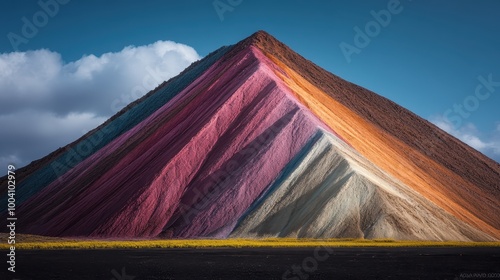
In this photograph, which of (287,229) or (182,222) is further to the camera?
(182,222)

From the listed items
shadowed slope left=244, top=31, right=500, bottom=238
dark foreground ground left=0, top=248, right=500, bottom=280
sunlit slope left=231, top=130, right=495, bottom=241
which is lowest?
dark foreground ground left=0, top=248, right=500, bottom=280

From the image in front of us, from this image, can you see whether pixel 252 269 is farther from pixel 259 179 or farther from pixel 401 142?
pixel 401 142

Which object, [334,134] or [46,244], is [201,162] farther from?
[46,244]

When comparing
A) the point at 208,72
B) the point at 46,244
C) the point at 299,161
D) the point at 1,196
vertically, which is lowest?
the point at 46,244

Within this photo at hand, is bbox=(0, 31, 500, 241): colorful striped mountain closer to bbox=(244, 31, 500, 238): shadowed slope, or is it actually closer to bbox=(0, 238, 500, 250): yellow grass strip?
bbox=(244, 31, 500, 238): shadowed slope

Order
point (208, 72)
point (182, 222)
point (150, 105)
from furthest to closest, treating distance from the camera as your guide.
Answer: point (150, 105) < point (208, 72) < point (182, 222)

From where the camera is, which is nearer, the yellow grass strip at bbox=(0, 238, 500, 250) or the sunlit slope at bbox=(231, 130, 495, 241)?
the yellow grass strip at bbox=(0, 238, 500, 250)

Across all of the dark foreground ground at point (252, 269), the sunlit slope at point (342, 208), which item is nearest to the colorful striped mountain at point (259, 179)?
the sunlit slope at point (342, 208)

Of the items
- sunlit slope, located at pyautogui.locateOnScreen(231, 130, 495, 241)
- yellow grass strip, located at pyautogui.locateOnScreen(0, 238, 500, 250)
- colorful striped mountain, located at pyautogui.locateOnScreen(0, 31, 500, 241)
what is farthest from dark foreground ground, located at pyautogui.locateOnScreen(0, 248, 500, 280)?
colorful striped mountain, located at pyautogui.locateOnScreen(0, 31, 500, 241)

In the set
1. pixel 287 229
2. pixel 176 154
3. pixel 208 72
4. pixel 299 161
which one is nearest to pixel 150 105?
pixel 208 72
